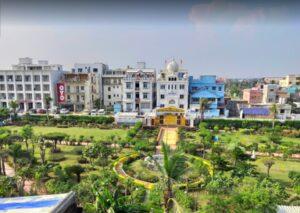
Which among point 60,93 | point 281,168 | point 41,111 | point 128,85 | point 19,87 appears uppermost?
point 128,85

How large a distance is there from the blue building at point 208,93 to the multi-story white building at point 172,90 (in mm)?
2215

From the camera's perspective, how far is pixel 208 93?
1944 inches

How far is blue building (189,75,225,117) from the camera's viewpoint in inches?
1877

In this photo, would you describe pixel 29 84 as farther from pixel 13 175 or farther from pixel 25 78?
pixel 13 175

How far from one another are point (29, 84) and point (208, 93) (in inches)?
1612

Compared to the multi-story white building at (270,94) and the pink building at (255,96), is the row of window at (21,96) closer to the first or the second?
the pink building at (255,96)

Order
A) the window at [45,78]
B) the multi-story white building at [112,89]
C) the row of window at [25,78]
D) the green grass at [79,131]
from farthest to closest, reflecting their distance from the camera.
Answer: the multi-story white building at [112,89] → the row of window at [25,78] → the window at [45,78] → the green grass at [79,131]

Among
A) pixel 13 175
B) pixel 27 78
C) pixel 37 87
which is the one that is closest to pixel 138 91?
pixel 37 87

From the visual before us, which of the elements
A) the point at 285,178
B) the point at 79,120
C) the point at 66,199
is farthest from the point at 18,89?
the point at 285,178

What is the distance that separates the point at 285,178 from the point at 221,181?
8.28 meters

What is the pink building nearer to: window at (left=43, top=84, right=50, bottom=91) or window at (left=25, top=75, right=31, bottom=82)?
window at (left=43, top=84, right=50, bottom=91)

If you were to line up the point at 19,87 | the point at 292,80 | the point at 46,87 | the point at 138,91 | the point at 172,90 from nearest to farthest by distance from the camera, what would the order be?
the point at 172,90, the point at 138,91, the point at 46,87, the point at 19,87, the point at 292,80

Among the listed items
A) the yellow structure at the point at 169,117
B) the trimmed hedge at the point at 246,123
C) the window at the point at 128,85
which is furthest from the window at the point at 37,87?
the trimmed hedge at the point at 246,123

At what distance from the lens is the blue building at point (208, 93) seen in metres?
47.7
